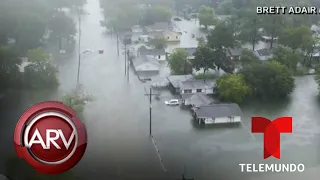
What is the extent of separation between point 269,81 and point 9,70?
2352 mm

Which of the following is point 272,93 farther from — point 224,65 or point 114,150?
point 114,150

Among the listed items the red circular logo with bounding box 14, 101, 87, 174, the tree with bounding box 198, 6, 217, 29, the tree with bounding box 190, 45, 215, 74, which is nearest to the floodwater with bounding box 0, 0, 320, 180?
the tree with bounding box 190, 45, 215, 74

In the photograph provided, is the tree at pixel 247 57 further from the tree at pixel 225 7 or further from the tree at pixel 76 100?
the tree at pixel 225 7

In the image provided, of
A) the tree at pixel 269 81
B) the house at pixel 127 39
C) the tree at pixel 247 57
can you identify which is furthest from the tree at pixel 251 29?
the tree at pixel 269 81

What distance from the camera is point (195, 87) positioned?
405cm

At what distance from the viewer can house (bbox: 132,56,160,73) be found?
4621mm

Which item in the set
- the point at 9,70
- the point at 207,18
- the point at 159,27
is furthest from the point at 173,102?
the point at 207,18

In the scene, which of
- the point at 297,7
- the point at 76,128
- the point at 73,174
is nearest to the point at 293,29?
the point at 297,7

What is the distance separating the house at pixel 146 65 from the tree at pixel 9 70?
1163 mm

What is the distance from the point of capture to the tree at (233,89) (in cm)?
380

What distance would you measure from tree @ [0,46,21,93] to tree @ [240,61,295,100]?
208 centimetres

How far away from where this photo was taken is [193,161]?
9.73 feet

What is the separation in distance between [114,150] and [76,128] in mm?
1404

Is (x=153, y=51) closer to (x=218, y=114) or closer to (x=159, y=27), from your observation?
(x=159, y=27)
